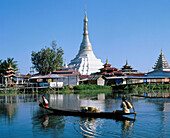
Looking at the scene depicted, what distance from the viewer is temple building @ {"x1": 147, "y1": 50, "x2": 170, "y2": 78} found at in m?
63.0

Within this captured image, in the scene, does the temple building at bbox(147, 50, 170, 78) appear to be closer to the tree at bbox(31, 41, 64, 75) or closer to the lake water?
the tree at bbox(31, 41, 64, 75)

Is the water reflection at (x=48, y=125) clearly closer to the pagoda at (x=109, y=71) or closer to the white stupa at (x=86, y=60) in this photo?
the pagoda at (x=109, y=71)

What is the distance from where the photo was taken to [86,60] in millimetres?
80312

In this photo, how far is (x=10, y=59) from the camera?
58.2m

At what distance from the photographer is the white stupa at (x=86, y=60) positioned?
77500mm

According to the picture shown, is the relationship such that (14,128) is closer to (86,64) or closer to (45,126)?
(45,126)

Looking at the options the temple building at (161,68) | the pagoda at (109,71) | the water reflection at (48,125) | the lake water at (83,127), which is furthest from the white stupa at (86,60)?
the lake water at (83,127)

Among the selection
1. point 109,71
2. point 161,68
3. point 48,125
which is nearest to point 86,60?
point 109,71

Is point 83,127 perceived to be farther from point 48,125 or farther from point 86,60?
point 86,60

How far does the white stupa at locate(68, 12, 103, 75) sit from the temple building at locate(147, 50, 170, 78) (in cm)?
1936

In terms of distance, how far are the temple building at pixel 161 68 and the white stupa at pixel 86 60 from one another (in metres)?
19.4

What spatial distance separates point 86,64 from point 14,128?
64.2m

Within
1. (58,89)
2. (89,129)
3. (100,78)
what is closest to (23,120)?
(89,129)

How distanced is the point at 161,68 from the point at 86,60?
24347 mm
